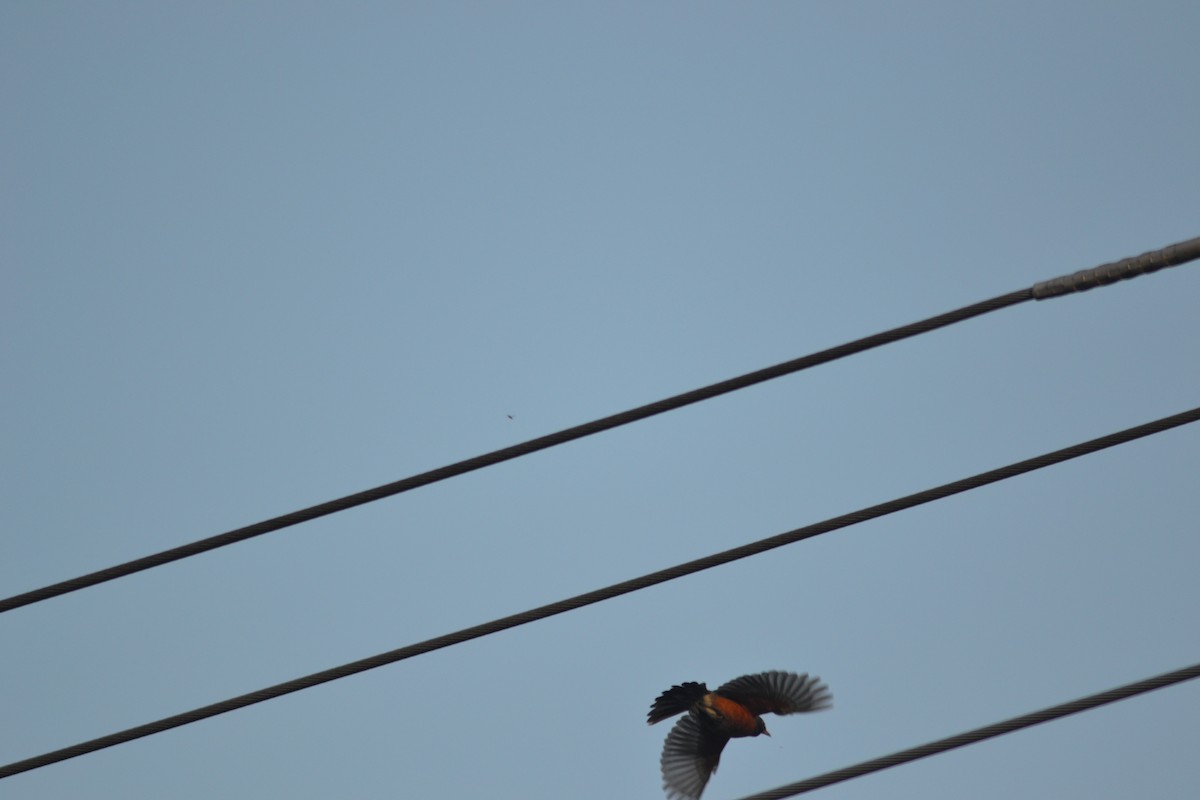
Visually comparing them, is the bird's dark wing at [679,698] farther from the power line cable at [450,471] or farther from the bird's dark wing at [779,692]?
the power line cable at [450,471]

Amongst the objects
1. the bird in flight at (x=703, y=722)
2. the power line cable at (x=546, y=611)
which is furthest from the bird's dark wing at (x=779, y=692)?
the power line cable at (x=546, y=611)

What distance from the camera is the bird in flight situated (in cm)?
944

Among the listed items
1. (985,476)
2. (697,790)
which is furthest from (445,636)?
(697,790)

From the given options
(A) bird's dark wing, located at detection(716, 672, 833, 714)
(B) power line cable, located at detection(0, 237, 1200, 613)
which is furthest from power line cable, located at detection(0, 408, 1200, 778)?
(A) bird's dark wing, located at detection(716, 672, 833, 714)

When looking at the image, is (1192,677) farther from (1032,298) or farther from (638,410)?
(638,410)

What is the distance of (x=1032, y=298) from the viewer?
4.88 meters

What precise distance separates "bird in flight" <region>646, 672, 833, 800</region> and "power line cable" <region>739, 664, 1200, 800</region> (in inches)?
177

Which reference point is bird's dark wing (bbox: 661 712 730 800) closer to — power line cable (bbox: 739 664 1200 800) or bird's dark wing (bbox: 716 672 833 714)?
bird's dark wing (bbox: 716 672 833 714)

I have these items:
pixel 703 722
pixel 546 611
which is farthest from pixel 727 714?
pixel 546 611

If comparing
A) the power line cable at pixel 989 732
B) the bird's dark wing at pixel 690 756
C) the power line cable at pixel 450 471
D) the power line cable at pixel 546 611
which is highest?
the bird's dark wing at pixel 690 756

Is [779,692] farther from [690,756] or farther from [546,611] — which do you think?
[546,611]

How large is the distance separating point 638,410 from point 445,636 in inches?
41.4

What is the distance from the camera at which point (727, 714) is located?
9508 mm

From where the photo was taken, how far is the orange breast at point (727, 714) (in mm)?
9508
